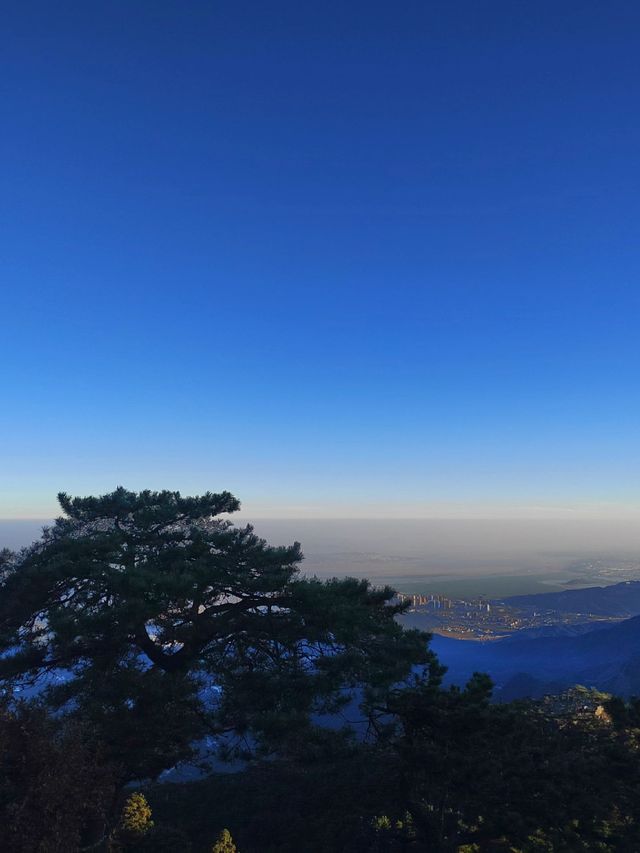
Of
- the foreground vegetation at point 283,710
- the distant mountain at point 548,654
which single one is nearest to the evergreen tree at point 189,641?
the foreground vegetation at point 283,710

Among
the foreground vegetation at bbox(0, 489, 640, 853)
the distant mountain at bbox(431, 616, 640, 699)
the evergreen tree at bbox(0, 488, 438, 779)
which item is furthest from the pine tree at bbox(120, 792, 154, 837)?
the distant mountain at bbox(431, 616, 640, 699)

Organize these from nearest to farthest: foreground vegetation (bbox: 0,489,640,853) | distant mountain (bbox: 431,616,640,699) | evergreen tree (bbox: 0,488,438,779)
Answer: foreground vegetation (bbox: 0,489,640,853)
evergreen tree (bbox: 0,488,438,779)
distant mountain (bbox: 431,616,640,699)

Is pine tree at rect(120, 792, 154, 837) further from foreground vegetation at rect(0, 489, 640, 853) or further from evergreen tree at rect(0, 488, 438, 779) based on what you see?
evergreen tree at rect(0, 488, 438, 779)

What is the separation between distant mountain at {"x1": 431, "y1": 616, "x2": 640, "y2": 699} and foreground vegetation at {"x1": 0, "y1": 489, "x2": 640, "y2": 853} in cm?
10708

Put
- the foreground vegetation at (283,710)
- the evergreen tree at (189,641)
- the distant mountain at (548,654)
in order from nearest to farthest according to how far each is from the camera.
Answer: the foreground vegetation at (283,710) < the evergreen tree at (189,641) < the distant mountain at (548,654)

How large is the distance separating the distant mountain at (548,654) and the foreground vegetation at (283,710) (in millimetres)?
107080

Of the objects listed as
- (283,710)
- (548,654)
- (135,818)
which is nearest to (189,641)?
(283,710)

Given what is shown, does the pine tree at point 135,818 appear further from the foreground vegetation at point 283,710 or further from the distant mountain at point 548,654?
the distant mountain at point 548,654

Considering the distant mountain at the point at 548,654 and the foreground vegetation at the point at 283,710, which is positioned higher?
the foreground vegetation at the point at 283,710

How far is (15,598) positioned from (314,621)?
8516 millimetres

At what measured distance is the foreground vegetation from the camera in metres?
11.0

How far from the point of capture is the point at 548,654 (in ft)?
457

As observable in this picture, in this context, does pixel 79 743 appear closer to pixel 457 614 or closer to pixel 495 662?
pixel 495 662

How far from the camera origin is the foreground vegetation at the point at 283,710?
11.0 m
